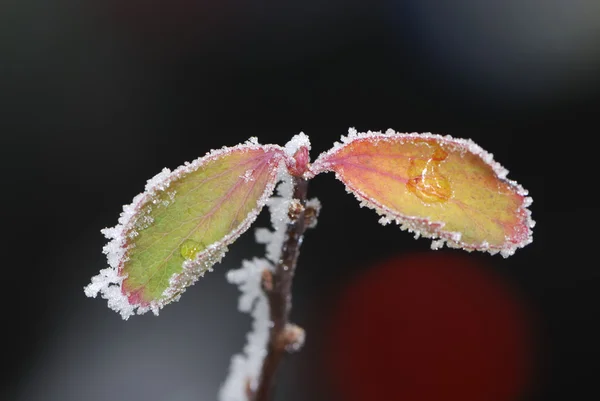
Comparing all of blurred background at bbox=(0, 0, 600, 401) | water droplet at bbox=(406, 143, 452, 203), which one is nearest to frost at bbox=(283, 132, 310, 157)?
water droplet at bbox=(406, 143, 452, 203)

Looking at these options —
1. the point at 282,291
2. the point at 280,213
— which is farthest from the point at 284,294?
the point at 280,213

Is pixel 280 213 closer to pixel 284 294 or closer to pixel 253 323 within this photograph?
pixel 284 294

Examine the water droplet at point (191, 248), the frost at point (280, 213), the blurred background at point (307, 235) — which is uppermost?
the blurred background at point (307, 235)

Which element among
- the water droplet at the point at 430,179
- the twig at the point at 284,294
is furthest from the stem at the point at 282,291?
the water droplet at the point at 430,179

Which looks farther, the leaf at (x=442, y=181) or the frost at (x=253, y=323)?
the frost at (x=253, y=323)

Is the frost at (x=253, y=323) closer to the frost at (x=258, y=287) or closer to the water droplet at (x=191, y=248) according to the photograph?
the frost at (x=258, y=287)

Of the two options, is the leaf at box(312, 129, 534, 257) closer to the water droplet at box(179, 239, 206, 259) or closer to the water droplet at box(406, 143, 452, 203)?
the water droplet at box(406, 143, 452, 203)
